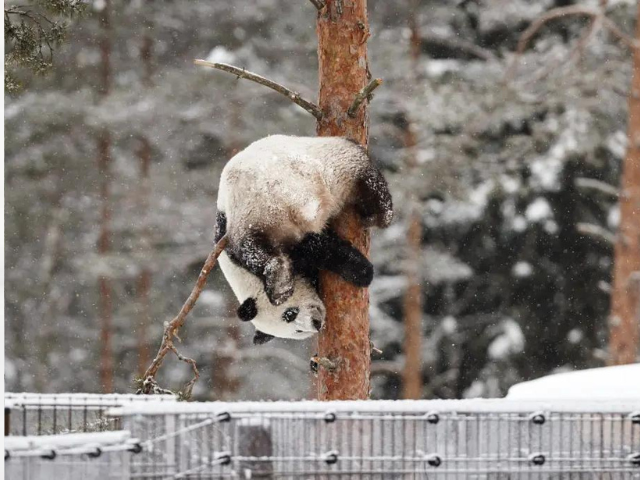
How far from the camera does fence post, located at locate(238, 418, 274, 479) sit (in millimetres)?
2480

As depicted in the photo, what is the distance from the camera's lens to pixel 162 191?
1090 centimetres

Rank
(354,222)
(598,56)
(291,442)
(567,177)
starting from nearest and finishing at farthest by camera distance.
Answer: (291,442), (354,222), (598,56), (567,177)

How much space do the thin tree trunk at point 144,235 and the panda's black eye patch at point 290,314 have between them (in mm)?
7138

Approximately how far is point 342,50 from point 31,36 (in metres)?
1.42

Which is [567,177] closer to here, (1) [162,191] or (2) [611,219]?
(2) [611,219]

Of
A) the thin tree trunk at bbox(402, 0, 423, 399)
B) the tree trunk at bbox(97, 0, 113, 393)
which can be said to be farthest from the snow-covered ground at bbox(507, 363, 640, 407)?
the tree trunk at bbox(97, 0, 113, 393)

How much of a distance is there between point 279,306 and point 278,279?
282 millimetres

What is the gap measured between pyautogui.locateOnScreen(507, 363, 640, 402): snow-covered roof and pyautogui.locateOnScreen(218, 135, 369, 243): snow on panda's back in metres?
0.98

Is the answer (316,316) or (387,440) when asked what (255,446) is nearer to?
(387,440)

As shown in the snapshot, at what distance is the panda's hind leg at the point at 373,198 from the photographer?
3.57m

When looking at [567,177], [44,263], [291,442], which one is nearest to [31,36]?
[291,442]

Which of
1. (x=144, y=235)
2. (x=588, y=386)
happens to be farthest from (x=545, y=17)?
(x=588, y=386)

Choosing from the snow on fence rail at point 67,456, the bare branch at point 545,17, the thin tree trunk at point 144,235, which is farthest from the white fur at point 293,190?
the thin tree trunk at point 144,235

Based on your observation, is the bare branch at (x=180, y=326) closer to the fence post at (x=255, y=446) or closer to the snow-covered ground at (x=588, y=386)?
the fence post at (x=255, y=446)
